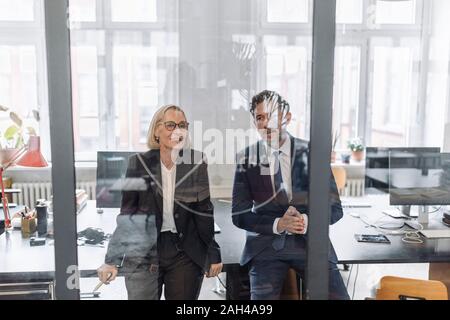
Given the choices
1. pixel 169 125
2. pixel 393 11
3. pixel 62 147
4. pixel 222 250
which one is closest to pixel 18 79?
pixel 62 147

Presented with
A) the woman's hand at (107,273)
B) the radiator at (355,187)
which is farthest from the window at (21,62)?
the radiator at (355,187)

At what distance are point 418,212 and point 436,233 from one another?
0.81 feet

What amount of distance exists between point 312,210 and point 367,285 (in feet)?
2.21

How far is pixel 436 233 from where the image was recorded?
279cm

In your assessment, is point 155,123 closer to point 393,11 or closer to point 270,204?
point 270,204

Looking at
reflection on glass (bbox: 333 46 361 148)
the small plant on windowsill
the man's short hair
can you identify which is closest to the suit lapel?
the man's short hair

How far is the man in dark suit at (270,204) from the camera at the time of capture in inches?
84.7

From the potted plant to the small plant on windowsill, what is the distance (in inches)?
84.5

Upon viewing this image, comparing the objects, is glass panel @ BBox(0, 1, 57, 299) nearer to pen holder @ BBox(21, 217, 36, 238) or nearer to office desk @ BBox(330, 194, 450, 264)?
pen holder @ BBox(21, 217, 36, 238)

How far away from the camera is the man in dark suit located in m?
2.15

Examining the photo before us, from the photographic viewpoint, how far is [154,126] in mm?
2100

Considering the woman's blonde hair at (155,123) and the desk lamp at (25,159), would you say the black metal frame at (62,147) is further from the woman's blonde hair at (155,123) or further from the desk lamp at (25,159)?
the woman's blonde hair at (155,123)
